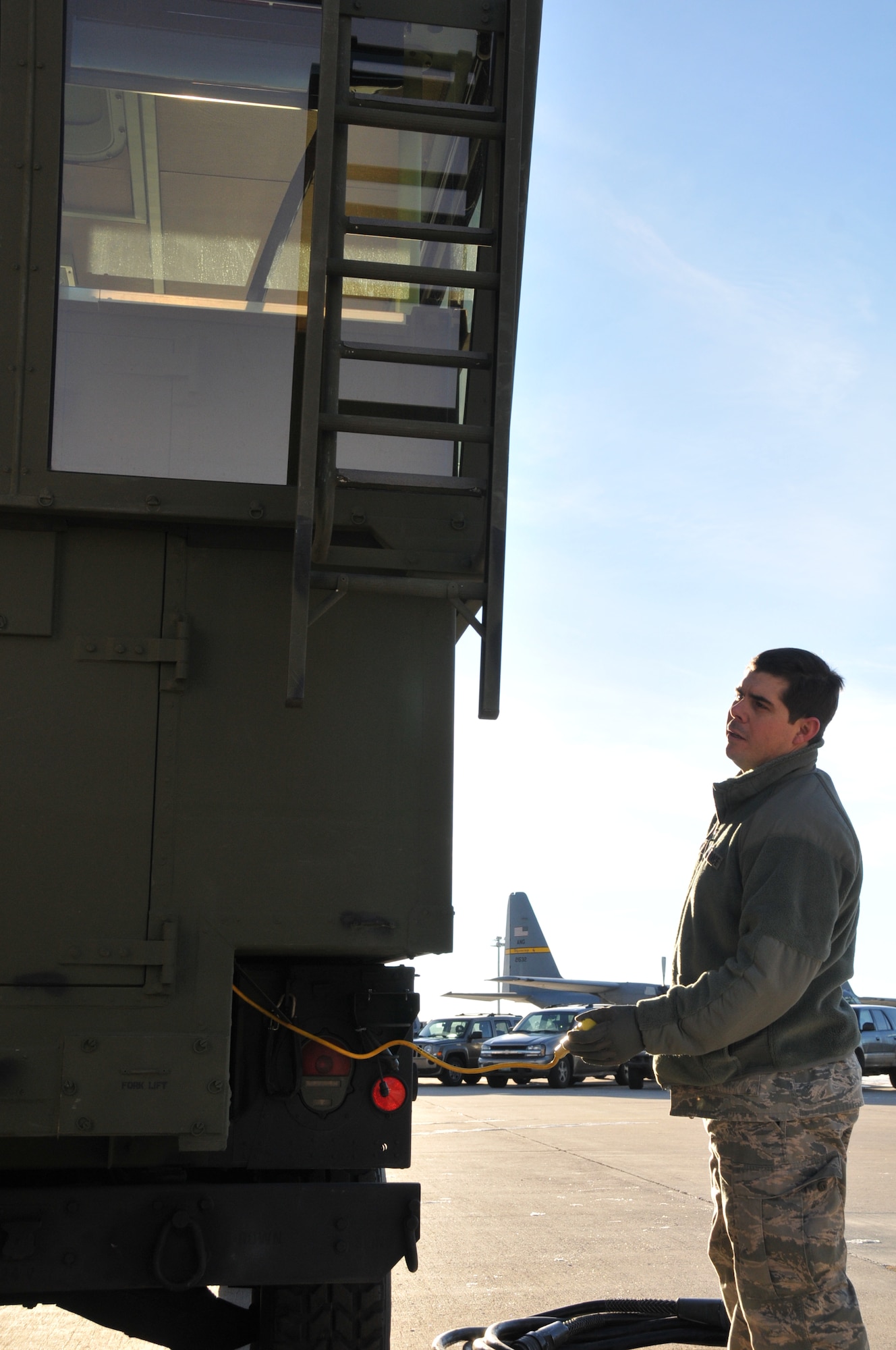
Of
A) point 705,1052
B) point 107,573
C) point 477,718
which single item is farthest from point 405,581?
point 705,1052

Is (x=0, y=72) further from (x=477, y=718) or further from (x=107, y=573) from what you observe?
(x=477, y=718)

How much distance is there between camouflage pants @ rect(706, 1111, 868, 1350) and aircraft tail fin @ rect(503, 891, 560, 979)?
179 ft

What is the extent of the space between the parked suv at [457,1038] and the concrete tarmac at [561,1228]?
15.7 metres

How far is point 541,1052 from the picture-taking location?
2939 centimetres

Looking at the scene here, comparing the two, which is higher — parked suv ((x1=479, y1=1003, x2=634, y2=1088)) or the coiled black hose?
the coiled black hose

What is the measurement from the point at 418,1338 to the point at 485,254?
4.22m

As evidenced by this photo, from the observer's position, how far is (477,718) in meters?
3.13

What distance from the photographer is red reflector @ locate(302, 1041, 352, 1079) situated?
11.1ft

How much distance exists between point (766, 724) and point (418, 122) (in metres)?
1.74

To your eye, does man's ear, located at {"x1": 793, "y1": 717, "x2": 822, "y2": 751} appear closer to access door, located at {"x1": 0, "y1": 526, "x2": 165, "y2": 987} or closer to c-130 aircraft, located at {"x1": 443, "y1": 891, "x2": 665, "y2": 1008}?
access door, located at {"x1": 0, "y1": 526, "x2": 165, "y2": 987}

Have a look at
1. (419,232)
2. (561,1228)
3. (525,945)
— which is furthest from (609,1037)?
(525,945)

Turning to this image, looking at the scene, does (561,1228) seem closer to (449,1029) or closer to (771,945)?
(771,945)

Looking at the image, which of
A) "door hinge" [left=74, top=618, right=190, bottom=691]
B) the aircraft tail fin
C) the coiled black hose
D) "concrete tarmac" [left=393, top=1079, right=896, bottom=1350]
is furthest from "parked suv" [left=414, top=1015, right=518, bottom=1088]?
"door hinge" [left=74, top=618, right=190, bottom=691]

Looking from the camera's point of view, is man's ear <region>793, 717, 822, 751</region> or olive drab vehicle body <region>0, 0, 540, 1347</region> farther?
man's ear <region>793, 717, 822, 751</region>
